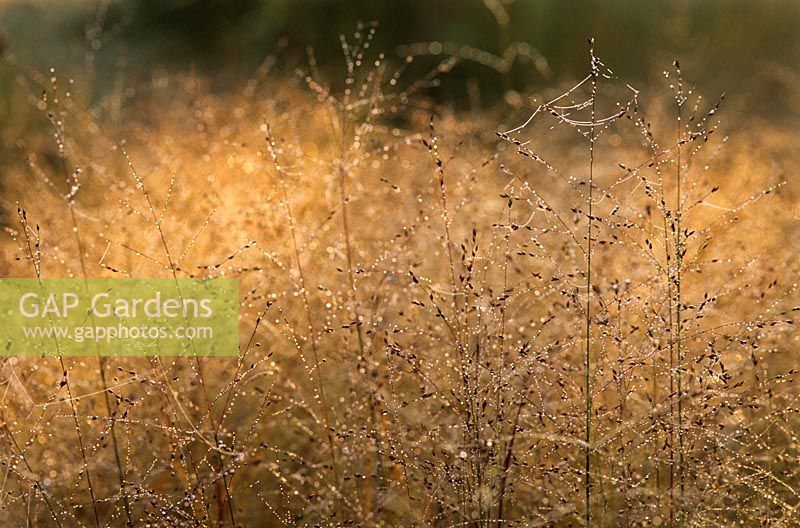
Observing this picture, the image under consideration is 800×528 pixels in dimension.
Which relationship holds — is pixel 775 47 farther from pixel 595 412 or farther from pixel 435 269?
pixel 595 412

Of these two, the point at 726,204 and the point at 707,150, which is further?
the point at 707,150

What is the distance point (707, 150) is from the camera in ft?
13.0

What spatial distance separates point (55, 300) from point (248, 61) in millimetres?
5149

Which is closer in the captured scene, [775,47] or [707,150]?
[707,150]

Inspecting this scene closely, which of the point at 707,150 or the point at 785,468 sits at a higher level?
the point at 707,150

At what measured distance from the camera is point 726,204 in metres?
3.04

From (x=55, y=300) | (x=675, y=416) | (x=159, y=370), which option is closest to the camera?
(x=675, y=416)

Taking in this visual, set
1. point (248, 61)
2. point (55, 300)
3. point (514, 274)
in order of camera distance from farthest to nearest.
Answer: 1. point (248, 61)
2. point (514, 274)
3. point (55, 300)

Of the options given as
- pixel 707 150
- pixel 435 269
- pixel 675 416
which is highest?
pixel 707 150

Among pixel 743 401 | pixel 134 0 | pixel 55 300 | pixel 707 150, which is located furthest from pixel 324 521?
pixel 134 0

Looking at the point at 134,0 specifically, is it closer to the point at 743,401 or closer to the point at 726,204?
the point at 726,204

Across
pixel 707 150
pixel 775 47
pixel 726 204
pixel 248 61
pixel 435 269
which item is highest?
pixel 775 47

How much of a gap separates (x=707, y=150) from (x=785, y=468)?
235 cm

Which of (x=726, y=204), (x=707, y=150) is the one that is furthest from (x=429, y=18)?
(x=726, y=204)
